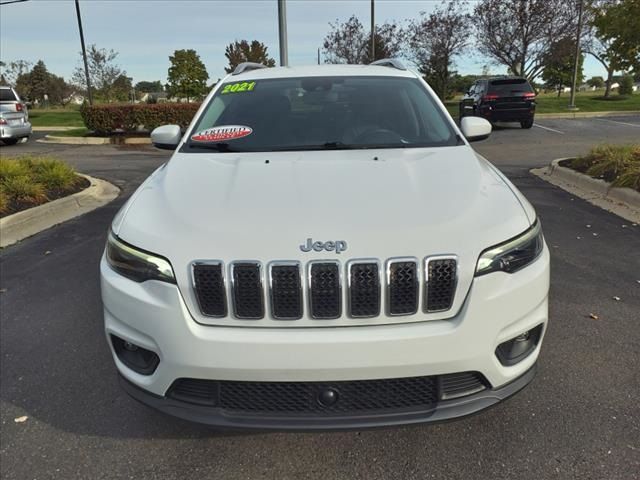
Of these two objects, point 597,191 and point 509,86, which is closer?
point 597,191

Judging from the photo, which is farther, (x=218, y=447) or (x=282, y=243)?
(x=218, y=447)

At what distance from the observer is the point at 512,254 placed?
7.03 ft

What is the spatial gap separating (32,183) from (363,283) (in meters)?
6.73

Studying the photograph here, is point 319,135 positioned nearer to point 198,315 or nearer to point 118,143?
point 198,315

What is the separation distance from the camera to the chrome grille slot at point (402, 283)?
6.53ft

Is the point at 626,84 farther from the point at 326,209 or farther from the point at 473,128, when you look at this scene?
the point at 326,209

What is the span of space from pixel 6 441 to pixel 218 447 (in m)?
1.06

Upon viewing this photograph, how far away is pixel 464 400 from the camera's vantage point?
6.83 ft

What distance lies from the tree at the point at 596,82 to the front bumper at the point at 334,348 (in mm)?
73530

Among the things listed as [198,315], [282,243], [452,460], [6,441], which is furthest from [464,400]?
[6,441]

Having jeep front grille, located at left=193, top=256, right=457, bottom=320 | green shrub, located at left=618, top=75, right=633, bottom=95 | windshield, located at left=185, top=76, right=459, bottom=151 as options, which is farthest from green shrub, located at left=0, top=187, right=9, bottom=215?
green shrub, located at left=618, top=75, right=633, bottom=95

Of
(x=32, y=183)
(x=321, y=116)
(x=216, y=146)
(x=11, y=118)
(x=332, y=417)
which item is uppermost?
(x=321, y=116)

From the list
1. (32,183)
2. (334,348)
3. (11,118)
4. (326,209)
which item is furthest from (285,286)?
(11,118)

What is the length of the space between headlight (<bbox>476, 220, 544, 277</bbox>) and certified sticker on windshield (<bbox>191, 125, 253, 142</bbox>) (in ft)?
5.99
